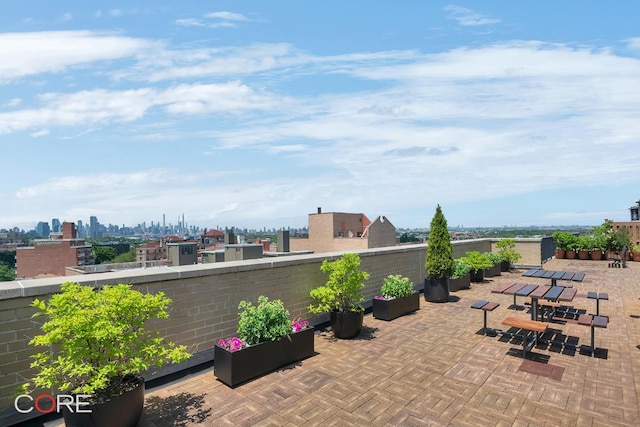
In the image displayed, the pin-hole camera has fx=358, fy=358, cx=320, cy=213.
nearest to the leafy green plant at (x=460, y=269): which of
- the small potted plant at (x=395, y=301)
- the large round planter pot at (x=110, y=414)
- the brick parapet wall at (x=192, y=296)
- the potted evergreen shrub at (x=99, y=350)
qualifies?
the small potted plant at (x=395, y=301)

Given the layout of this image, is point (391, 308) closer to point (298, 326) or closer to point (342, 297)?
point (342, 297)

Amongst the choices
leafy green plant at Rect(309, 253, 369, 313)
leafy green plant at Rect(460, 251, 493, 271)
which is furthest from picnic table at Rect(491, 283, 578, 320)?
leafy green plant at Rect(460, 251, 493, 271)

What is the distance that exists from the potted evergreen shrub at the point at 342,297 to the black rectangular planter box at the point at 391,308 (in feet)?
4.52

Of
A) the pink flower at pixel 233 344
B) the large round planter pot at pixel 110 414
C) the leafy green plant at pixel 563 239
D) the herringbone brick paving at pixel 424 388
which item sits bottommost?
the herringbone brick paving at pixel 424 388

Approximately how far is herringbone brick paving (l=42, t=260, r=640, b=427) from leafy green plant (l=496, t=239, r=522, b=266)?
9364 mm

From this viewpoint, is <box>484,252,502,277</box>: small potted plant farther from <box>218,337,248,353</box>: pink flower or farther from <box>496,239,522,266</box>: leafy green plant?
<box>218,337,248,353</box>: pink flower

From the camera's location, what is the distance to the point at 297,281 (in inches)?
310

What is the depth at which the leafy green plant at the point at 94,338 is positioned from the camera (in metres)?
3.77

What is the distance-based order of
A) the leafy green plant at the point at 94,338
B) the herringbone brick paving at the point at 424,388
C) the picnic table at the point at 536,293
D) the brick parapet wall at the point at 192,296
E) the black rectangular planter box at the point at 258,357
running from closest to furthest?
1. the leafy green plant at the point at 94,338
2. the brick parapet wall at the point at 192,296
3. the herringbone brick paving at the point at 424,388
4. the black rectangular planter box at the point at 258,357
5. the picnic table at the point at 536,293

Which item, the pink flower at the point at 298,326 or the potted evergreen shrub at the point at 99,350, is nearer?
the potted evergreen shrub at the point at 99,350

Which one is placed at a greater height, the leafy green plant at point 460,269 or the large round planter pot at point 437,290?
the leafy green plant at point 460,269

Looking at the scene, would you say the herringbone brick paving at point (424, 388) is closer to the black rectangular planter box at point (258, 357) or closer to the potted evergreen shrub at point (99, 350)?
the black rectangular planter box at point (258, 357)

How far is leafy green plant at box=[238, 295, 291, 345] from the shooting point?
589 centimetres

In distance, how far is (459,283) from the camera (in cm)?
1284
